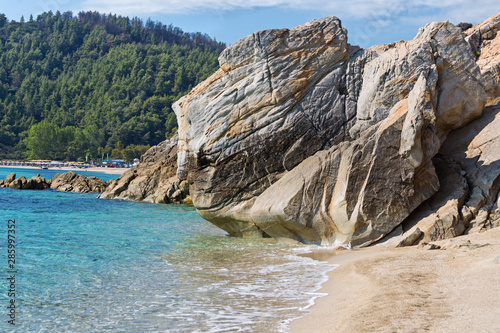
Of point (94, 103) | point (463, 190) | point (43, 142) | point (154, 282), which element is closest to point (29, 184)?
point (154, 282)

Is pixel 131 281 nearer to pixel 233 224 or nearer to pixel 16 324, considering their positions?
pixel 16 324

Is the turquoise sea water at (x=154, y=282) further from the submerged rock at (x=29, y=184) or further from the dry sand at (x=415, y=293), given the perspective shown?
the submerged rock at (x=29, y=184)

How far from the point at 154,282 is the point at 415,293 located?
5142 millimetres

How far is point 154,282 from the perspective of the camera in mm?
9523

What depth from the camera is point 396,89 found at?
14156 millimetres

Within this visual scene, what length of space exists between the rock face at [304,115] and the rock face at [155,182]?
1721 centimetres

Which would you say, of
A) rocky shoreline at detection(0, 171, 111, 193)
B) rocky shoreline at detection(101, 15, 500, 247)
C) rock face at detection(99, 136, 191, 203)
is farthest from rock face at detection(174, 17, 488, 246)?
rocky shoreline at detection(0, 171, 111, 193)

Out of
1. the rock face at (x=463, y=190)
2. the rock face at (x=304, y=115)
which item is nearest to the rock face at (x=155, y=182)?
the rock face at (x=304, y=115)

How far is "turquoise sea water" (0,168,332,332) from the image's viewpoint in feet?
23.1

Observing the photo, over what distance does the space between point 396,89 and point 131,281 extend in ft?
30.9

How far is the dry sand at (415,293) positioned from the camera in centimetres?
539

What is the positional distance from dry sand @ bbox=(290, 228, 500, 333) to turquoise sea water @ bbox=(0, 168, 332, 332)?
1.67 feet

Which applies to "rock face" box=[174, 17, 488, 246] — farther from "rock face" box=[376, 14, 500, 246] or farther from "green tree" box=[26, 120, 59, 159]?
"green tree" box=[26, 120, 59, 159]

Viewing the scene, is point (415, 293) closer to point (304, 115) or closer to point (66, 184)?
point (304, 115)
